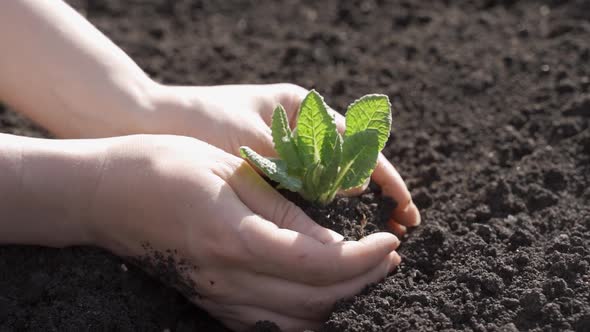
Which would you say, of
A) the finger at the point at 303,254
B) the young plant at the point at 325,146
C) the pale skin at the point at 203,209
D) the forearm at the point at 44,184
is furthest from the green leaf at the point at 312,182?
the forearm at the point at 44,184

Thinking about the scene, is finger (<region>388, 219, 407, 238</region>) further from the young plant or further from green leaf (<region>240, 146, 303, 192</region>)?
green leaf (<region>240, 146, 303, 192</region>)

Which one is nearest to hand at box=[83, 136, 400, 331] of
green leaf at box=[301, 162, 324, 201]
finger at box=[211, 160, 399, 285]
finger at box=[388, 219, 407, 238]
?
finger at box=[211, 160, 399, 285]

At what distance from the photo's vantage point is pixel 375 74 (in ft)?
9.75

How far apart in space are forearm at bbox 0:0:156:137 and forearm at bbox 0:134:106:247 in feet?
0.99

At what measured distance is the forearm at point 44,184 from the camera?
1891 mm

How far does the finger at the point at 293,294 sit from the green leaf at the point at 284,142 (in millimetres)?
291

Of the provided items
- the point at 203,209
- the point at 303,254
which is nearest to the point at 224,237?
the point at 203,209

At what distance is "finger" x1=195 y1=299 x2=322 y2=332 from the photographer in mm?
1885

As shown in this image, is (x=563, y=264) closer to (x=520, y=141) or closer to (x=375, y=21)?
(x=520, y=141)

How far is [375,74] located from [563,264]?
4.15ft

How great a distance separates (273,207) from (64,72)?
2.71ft

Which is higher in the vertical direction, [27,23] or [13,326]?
[27,23]

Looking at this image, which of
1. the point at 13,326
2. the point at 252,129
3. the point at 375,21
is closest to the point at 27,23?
the point at 252,129

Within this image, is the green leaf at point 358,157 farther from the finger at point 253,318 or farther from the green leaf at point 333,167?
the finger at point 253,318
